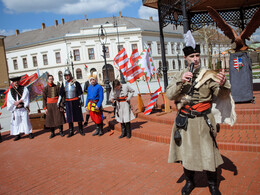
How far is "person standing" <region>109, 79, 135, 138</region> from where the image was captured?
5901 millimetres

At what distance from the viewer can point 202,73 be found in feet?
8.46

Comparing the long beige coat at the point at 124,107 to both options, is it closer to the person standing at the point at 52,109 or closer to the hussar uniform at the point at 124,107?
the hussar uniform at the point at 124,107

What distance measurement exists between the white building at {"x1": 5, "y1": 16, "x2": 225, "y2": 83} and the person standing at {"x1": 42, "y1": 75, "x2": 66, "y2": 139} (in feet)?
113

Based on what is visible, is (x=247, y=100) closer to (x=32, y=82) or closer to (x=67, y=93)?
(x=67, y=93)

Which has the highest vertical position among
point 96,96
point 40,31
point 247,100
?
point 40,31

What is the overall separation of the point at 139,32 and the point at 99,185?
4368 cm

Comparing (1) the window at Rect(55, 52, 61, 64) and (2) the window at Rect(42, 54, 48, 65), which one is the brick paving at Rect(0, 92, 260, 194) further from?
(2) the window at Rect(42, 54, 48, 65)

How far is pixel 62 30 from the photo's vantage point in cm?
4722

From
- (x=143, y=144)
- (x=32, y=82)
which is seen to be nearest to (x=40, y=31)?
(x=32, y=82)

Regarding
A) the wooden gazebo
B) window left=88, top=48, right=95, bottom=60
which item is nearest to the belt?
the wooden gazebo

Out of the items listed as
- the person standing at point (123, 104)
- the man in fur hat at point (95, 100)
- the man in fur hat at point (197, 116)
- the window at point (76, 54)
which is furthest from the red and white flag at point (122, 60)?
the window at point (76, 54)

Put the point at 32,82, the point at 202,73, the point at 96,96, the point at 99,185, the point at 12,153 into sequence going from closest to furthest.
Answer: the point at 202,73
the point at 99,185
the point at 12,153
the point at 96,96
the point at 32,82

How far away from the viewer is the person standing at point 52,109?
22.5ft

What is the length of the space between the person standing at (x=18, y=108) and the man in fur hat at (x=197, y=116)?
5.95 meters
